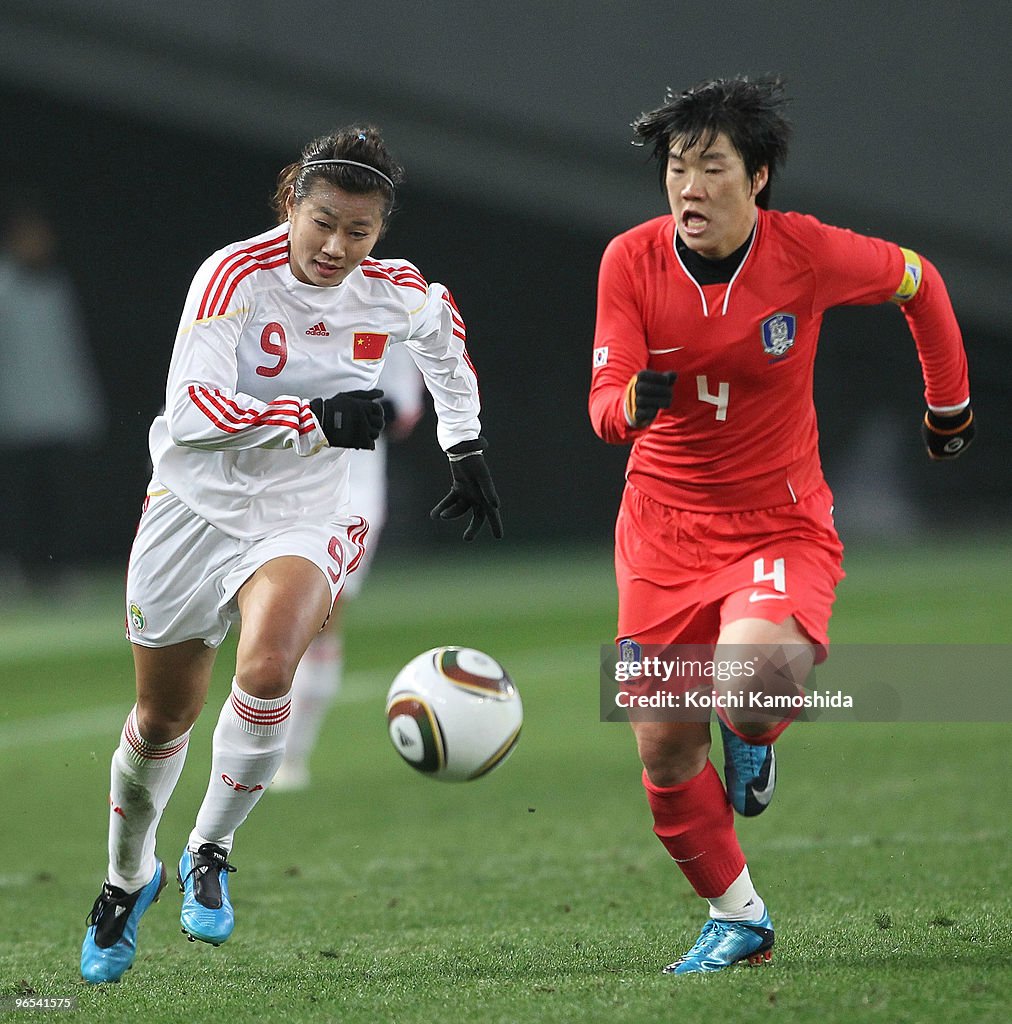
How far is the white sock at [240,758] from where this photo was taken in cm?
439

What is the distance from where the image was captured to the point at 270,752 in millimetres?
4453

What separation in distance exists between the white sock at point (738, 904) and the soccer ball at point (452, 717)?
2.25 ft

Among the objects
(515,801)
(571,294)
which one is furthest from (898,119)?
(515,801)

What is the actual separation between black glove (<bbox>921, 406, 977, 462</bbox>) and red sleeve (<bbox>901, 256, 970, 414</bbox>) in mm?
32

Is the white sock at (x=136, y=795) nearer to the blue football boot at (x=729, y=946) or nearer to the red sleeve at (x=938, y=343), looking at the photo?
the blue football boot at (x=729, y=946)

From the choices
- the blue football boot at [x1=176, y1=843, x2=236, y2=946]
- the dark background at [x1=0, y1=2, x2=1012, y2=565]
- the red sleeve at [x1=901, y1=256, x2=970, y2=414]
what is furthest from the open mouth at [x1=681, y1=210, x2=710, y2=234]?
the dark background at [x1=0, y1=2, x2=1012, y2=565]

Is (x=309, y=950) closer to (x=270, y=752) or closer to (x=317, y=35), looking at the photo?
(x=270, y=752)

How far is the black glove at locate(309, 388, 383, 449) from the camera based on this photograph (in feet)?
13.8

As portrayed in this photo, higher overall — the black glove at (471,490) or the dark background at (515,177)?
the dark background at (515,177)

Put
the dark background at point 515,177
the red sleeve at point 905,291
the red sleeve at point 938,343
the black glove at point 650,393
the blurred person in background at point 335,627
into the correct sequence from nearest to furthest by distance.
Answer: the black glove at point 650,393, the red sleeve at point 905,291, the red sleeve at point 938,343, the blurred person in background at point 335,627, the dark background at point 515,177

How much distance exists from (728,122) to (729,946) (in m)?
2.10

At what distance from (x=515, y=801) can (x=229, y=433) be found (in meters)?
3.93

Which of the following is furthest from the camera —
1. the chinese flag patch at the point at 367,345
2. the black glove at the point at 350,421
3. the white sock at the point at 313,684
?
the white sock at the point at 313,684

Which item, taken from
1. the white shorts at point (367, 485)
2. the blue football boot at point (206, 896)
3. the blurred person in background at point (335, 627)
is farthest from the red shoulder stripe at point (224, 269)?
the white shorts at point (367, 485)
